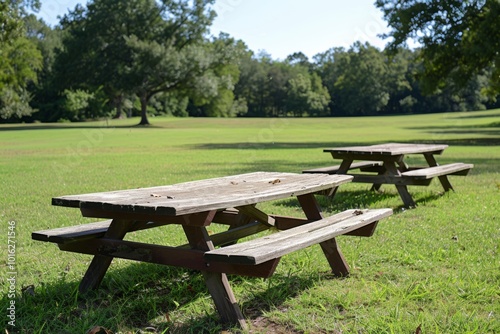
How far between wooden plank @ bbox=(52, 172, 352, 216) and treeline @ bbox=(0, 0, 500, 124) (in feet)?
75.8

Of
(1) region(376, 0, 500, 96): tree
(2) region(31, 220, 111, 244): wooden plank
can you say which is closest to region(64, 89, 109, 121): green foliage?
(1) region(376, 0, 500, 96): tree

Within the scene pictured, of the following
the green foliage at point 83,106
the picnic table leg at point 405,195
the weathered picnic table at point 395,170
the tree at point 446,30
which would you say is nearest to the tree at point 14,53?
the green foliage at point 83,106

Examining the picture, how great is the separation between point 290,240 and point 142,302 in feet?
3.54

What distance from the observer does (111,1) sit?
50719mm

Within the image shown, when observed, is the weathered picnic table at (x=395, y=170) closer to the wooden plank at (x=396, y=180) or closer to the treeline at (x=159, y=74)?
the wooden plank at (x=396, y=180)

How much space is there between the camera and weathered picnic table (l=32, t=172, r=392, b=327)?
337 centimetres

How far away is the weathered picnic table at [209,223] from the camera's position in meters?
3.37

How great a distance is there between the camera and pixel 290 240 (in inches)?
145

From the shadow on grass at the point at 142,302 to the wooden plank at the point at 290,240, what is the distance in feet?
1.49

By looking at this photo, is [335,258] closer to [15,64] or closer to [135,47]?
[135,47]

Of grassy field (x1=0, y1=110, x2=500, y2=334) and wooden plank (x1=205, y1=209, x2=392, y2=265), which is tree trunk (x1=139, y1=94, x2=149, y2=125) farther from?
wooden plank (x1=205, y1=209, x2=392, y2=265)

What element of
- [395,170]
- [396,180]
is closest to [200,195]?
[396,180]

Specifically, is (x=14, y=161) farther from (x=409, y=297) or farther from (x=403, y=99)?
(x=403, y=99)

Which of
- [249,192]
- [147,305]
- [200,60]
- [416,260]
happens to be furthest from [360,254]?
[200,60]
